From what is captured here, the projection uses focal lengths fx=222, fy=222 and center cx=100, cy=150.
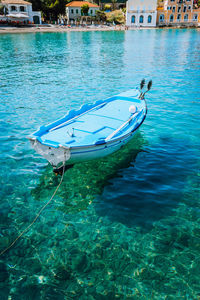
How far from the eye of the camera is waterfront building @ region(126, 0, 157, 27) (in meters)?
124

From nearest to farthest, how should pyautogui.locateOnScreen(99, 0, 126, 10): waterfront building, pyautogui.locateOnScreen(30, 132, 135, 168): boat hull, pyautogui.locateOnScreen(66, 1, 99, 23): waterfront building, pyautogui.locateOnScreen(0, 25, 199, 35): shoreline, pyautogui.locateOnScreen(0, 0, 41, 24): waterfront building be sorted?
pyautogui.locateOnScreen(30, 132, 135, 168): boat hull
pyautogui.locateOnScreen(0, 25, 199, 35): shoreline
pyautogui.locateOnScreen(0, 0, 41, 24): waterfront building
pyautogui.locateOnScreen(66, 1, 99, 23): waterfront building
pyautogui.locateOnScreen(99, 0, 126, 10): waterfront building

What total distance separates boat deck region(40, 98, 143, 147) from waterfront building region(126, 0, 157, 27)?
136607mm

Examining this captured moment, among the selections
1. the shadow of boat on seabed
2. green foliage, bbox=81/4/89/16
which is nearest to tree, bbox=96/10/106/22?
green foliage, bbox=81/4/89/16

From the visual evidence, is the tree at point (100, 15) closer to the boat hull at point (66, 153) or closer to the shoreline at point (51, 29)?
the shoreline at point (51, 29)

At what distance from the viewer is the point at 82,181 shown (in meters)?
9.69

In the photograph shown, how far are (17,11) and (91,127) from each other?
11185 centimetres

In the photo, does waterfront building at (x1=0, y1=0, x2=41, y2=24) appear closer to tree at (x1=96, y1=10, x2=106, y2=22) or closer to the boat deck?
tree at (x1=96, y1=10, x2=106, y2=22)

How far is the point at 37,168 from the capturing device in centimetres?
1059

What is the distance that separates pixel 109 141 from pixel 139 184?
239 cm

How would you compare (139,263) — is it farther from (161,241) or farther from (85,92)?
(85,92)

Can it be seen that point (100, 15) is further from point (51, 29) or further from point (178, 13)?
point (178, 13)

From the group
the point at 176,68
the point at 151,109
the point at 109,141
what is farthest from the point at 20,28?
the point at 109,141

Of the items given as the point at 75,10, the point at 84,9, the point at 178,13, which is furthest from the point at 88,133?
the point at 178,13

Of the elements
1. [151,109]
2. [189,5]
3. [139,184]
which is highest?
[189,5]
